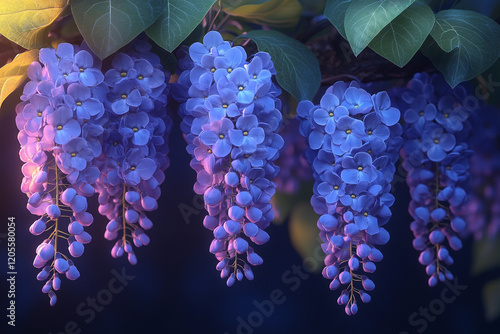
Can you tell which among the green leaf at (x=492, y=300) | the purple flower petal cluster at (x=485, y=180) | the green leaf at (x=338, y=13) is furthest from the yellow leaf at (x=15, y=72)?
the green leaf at (x=492, y=300)

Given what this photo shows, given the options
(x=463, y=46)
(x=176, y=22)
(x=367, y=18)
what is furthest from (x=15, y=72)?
(x=463, y=46)

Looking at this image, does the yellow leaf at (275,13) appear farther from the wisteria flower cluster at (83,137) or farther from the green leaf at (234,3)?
the wisteria flower cluster at (83,137)

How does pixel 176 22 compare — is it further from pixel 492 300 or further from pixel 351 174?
pixel 492 300

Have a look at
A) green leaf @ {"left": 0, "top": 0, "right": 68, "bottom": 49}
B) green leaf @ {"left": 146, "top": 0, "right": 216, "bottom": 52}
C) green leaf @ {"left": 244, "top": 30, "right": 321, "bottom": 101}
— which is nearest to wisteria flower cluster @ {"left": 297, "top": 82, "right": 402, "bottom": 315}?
green leaf @ {"left": 244, "top": 30, "right": 321, "bottom": 101}

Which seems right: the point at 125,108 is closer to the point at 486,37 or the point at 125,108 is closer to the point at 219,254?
the point at 219,254

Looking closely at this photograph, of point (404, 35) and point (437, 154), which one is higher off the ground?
point (404, 35)

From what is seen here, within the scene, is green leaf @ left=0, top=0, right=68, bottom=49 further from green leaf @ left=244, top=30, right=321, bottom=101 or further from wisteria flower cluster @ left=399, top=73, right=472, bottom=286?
wisteria flower cluster @ left=399, top=73, right=472, bottom=286
